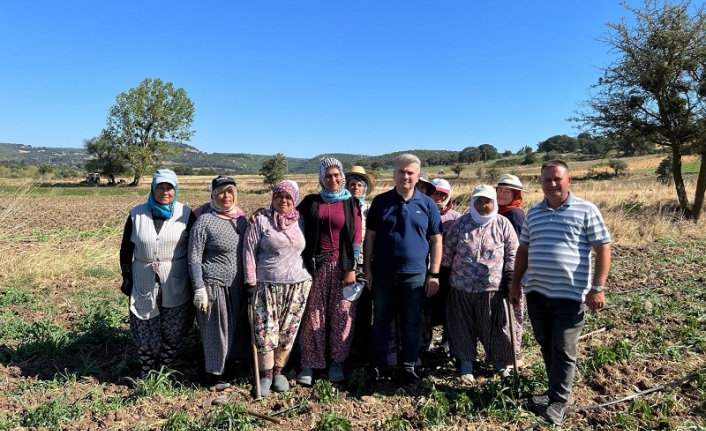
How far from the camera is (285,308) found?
3.84 m

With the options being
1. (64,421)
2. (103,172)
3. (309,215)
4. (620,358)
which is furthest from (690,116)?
(103,172)

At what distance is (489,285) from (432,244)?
594 millimetres

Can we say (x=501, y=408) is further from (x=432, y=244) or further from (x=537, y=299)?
(x=432, y=244)

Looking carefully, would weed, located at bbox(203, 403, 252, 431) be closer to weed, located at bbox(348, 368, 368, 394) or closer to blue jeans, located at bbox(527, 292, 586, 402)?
weed, located at bbox(348, 368, 368, 394)

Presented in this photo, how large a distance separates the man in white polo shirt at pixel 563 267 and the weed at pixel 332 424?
1.50 meters

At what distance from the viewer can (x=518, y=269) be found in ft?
11.8

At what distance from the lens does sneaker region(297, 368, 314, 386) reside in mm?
3869

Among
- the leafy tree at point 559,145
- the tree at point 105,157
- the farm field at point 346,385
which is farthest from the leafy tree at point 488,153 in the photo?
the farm field at point 346,385

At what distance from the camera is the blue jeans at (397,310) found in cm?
376

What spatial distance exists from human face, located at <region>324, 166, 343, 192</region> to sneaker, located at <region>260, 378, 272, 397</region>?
172 centimetres

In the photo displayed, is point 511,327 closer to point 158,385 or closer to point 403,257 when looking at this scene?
point 403,257

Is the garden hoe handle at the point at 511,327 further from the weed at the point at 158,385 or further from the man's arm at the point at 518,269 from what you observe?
the weed at the point at 158,385

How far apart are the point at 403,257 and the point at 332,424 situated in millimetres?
1389

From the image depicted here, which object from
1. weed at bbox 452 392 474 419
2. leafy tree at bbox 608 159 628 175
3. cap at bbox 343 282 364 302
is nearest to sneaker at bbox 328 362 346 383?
cap at bbox 343 282 364 302
